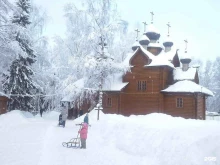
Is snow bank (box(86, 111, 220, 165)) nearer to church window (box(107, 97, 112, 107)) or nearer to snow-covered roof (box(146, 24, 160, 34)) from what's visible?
church window (box(107, 97, 112, 107))

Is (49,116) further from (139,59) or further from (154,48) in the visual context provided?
(154,48)

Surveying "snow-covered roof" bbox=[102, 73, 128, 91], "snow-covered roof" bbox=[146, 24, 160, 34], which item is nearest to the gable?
"snow-covered roof" bbox=[102, 73, 128, 91]

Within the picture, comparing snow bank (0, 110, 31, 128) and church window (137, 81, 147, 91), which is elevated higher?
church window (137, 81, 147, 91)

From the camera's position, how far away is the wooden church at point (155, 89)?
1159 inches

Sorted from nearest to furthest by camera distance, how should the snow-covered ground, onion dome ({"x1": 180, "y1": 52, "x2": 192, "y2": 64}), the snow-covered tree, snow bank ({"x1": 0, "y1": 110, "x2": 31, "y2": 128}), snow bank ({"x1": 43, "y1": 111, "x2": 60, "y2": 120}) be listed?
the snow-covered ground, the snow-covered tree, snow bank ({"x1": 0, "y1": 110, "x2": 31, "y2": 128}), onion dome ({"x1": 180, "y1": 52, "x2": 192, "y2": 64}), snow bank ({"x1": 43, "y1": 111, "x2": 60, "y2": 120})

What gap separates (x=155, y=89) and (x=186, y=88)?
332 centimetres

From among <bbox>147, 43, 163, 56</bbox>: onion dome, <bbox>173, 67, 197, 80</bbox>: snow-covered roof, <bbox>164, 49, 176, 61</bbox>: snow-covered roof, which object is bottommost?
<bbox>173, 67, 197, 80</bbox>: snow-covered roof

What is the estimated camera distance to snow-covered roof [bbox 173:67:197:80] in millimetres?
31547

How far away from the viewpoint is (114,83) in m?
32.7

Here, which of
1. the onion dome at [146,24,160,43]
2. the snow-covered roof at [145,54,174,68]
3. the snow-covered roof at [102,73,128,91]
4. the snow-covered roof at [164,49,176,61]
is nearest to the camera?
the snow-covered roof at [145,54,174,68]

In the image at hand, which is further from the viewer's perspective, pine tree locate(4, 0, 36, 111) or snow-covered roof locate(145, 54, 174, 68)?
pine tree locate(4, 0, 36, 111)

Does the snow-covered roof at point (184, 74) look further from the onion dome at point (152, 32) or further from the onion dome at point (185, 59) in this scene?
the onion dome at point (152, 32)

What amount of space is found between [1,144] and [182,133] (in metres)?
8.06

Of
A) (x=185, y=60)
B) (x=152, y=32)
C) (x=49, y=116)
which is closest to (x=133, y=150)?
(x=185, y=60)
